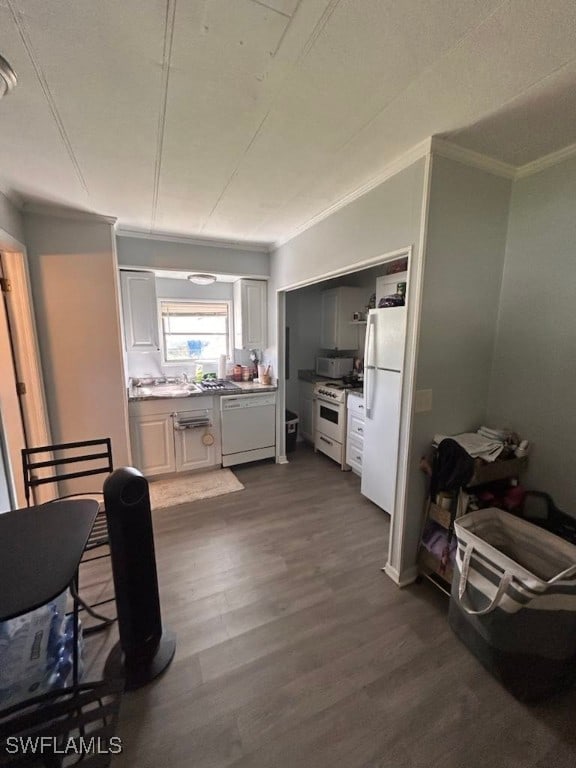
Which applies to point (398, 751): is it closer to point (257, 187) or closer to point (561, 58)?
point (561, 58)

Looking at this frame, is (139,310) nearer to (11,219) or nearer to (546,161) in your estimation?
(11,219)

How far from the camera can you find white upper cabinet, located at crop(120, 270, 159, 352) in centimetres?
321

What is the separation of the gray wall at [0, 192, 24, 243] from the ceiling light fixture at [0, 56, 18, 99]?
1281mm

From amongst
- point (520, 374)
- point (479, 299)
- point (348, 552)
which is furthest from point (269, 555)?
point (479, 299)

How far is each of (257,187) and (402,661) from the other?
290cm

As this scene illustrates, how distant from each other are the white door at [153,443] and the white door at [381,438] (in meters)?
2.04

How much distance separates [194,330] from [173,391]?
0.99 m

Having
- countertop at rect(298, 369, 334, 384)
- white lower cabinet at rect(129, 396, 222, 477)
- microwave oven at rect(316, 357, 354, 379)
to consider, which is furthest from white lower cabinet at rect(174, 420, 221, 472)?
microwave oven at rect(316, 357, 354, 379)

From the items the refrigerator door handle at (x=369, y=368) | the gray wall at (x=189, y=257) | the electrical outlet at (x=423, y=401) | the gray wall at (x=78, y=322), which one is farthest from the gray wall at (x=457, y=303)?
the gray wall at (x=78, y=322)

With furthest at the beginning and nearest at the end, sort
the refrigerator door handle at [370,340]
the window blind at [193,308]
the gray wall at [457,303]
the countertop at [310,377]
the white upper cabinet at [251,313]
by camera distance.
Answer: the countertop at [310,377] < the window blind at [193,308] < the white upper cabinet at [251,313] < the refrigerator door handle at [370,340] < the gray wall at [457,303]

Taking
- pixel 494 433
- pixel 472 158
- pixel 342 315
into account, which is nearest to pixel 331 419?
pixel 342 315

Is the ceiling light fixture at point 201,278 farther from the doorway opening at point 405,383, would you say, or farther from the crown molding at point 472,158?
the crown molding at point 472,158

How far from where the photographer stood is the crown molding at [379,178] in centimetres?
163

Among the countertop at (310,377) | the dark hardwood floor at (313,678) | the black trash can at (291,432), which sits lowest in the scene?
the dark hardwood floor at (313,678)
